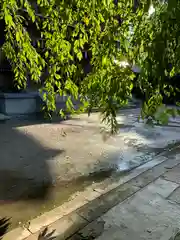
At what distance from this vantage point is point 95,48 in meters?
1.77

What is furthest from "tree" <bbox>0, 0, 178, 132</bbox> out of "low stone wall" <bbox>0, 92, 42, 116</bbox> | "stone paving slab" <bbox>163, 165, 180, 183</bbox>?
"low stone wall" <bbox>0, 92, 42, 116</bbox>

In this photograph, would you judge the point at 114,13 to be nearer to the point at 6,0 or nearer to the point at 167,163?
the point at 6,0

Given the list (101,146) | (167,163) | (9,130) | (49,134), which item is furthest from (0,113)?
(167,163)

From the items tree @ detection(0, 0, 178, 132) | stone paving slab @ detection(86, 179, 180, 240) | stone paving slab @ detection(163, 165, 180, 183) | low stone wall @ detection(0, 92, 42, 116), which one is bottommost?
stone paving slab @ detection(86, 179, 180, 240)

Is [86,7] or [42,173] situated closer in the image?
[86,7]

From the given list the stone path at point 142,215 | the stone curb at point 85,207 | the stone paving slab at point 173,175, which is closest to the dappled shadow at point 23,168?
the stone curb at point 85,207

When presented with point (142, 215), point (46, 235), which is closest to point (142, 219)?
point (142, 215)

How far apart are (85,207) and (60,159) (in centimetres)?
248

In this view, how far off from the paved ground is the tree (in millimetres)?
2209

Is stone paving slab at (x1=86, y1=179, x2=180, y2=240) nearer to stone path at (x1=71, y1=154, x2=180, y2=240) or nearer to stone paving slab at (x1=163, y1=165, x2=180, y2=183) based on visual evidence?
stone path at (x1=71, y1=154, x2=180, y2=240)

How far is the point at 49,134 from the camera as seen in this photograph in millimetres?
8328

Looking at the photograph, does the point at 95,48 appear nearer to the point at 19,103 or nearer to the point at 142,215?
the point at 142,215

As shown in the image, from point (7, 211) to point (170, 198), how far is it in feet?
8.24

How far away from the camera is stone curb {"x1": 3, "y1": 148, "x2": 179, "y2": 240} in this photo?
271 centimetres
